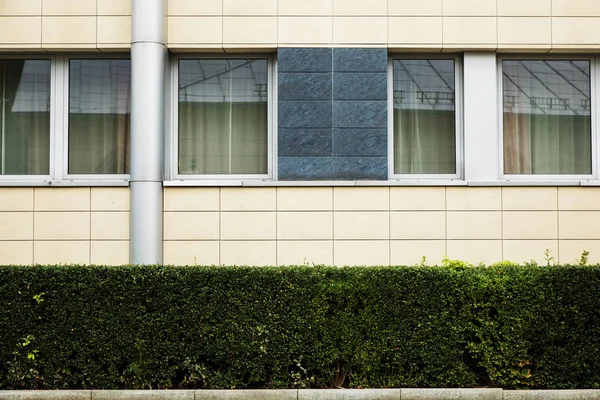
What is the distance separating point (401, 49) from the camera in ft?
34.7

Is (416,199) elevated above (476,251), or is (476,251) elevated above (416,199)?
(416,199)

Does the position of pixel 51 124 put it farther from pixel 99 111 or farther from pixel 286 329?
pixel 286 329

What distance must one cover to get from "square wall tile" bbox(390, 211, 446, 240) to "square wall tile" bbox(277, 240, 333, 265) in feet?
3.16

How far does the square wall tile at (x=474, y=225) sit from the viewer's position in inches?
407

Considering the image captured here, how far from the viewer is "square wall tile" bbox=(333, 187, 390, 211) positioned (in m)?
10.3

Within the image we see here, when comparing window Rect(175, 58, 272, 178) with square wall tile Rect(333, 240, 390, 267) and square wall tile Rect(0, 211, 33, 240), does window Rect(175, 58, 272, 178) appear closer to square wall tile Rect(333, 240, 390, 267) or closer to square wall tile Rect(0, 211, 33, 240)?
square wall tile Rect(333, 240, 390, 267)

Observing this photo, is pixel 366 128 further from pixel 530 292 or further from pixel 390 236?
pixel 530 292
